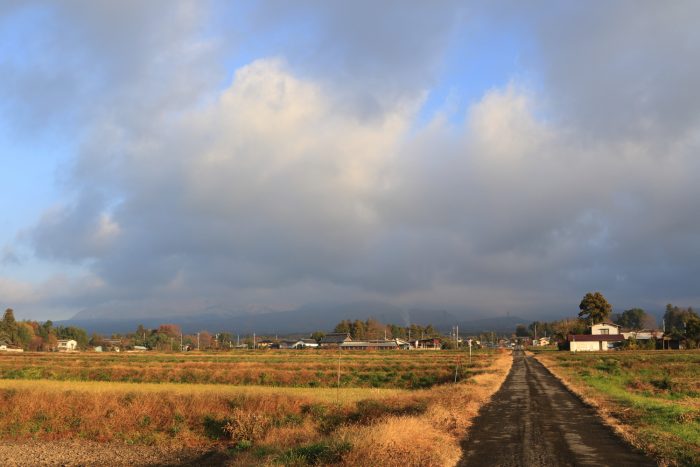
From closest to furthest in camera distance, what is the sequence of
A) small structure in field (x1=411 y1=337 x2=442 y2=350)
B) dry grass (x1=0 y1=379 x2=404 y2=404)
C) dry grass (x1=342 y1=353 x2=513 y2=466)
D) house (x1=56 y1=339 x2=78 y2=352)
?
dry grass (x1=342 y1=353 x2=513 y2=466) < dry grass (x1=0 y1=379 x2=404 y2=404) < house (x1=56 y1=339 x2=78 y2=352) < small structure in field (x1=411 y1=337 x2=442 y2=350)

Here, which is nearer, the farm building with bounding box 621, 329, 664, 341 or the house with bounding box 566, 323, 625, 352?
the house with bounding box 566, 323, 625, 352

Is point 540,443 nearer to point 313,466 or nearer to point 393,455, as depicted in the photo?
point 393,455

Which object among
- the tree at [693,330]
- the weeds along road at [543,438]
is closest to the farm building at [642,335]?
the tree at [693,330]

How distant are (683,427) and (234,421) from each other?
18.2 meters

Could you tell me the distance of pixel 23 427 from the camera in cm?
2839

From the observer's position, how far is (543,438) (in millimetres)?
17500

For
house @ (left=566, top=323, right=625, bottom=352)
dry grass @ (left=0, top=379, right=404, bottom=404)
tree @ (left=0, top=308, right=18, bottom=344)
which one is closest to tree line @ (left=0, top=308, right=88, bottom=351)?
tree @ (left=0, top=308, right=18, bottom=344)

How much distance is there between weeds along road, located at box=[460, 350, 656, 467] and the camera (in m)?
14.2

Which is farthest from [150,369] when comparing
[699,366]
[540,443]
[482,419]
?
[699,366]

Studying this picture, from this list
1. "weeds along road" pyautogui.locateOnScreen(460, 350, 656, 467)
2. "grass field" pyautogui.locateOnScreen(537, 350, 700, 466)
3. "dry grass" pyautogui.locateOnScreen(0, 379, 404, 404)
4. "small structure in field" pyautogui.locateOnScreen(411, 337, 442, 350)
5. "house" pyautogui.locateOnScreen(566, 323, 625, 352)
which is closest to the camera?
"weeds along road" pyautogui.locateOnScreen(460, 350, 656, 467)

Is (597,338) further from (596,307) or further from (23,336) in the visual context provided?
(23,336)

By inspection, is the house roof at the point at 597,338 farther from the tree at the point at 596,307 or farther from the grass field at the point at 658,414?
the grass field at the point at 658,414

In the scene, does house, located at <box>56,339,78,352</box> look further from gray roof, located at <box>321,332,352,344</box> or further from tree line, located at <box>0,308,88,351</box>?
gray roof, located at <box>321,332,352,344</box>

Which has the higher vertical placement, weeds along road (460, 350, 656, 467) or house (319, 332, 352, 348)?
weeds along road (460, 350, 656, 467)
